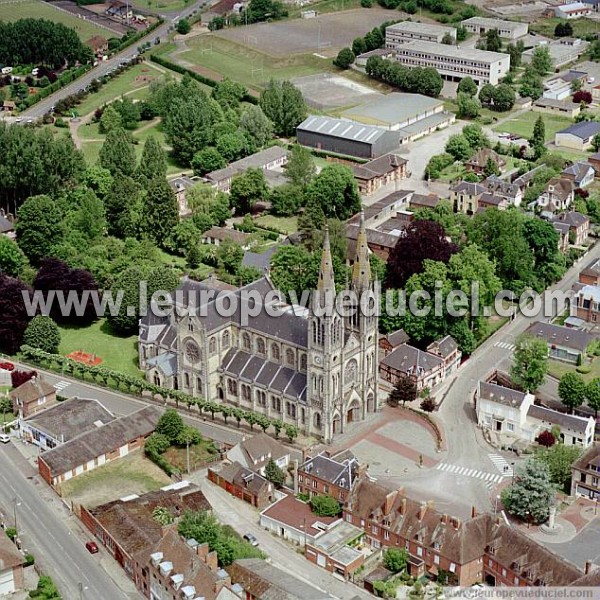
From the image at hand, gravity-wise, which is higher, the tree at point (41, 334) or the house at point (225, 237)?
the tree at point (41, 334)

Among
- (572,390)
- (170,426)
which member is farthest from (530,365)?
(170,426)

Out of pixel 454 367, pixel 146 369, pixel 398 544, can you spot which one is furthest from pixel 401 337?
pixel 398 544

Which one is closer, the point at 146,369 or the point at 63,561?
the point at 63,561

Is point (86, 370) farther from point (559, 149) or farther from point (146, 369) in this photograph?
point (559, 149)

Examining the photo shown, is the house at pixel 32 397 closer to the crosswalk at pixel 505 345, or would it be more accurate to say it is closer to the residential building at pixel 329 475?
the residential building at pixel 329 475

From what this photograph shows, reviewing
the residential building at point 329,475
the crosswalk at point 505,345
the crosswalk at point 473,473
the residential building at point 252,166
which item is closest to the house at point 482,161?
the residential building at point 252,166

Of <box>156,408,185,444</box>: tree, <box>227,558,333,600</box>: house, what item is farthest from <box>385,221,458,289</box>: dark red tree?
<box>227,558,333,600</box>: house
